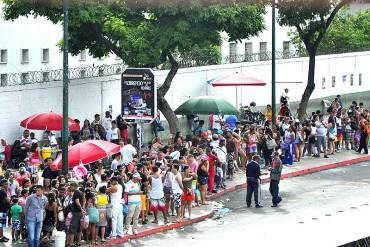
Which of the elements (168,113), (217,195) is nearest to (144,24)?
(168,113)

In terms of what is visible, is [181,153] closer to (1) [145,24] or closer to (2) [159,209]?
(2) [159,209]

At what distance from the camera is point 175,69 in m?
41.2

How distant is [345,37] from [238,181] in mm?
35545

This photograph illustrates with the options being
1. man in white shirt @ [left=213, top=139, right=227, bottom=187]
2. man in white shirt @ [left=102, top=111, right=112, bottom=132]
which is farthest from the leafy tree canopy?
man in white shirt @ [left=213, top=139, right=227, bottom=187]

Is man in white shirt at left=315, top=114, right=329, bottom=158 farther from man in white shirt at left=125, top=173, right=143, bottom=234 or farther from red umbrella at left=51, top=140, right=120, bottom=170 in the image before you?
man in white shirt at left=125, top=173, right=143, bottom=234

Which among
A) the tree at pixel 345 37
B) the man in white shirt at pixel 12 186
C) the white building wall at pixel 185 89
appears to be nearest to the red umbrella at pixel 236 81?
the white building wall at pixel 185 89

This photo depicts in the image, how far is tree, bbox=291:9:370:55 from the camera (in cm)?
6756

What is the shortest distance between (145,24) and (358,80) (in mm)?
26883

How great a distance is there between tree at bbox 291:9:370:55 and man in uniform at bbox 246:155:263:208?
35021 mm

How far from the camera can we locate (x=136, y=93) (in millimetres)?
33188

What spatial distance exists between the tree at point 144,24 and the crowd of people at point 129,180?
2.49 meters

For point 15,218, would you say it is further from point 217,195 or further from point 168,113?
point 168,113

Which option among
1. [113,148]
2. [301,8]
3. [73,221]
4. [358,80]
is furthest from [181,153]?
[358,80]

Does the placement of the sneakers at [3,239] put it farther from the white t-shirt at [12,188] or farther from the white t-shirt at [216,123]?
the white t-shirt at [216,123]
